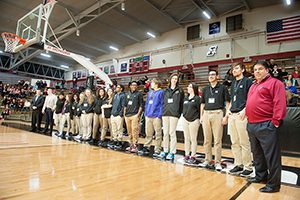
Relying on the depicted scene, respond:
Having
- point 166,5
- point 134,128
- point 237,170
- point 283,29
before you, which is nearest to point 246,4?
point 283,29

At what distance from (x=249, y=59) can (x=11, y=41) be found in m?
10.1

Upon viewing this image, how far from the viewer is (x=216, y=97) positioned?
9.70 feet

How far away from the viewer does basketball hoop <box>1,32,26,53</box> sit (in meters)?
7.27

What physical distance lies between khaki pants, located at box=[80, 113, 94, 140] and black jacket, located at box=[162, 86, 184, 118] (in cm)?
236

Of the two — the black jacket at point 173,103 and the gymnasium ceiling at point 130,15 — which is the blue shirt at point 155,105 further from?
the gymnasium ceiling at point 130,15

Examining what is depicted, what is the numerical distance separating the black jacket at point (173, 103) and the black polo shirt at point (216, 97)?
56 cm

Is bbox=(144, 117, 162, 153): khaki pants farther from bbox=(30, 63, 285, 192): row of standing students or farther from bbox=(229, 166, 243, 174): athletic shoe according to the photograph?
bbox=(229, 166, 243, 174): athletic shoe

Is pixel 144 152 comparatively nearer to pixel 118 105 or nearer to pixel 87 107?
pixel 118 105

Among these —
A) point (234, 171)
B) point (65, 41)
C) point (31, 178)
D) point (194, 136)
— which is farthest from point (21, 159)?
point (65, 41)

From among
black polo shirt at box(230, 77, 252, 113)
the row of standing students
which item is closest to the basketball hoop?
the row of standing students

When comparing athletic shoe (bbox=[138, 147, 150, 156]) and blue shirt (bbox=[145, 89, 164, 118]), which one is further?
blue shirt (bbox=[145, 89, 164, 118])

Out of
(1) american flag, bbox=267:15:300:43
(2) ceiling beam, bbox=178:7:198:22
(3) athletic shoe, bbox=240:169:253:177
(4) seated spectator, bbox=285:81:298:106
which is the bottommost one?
(3) athletic shoe, bbox=240:169:253:177

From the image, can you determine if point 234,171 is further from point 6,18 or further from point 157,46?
point 6,18

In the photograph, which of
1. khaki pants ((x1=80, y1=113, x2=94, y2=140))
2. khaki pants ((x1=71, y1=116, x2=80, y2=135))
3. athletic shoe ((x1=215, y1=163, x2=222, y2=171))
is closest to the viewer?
athletic shoe ((x1=215, y1=163, x2=222, y2=171))
